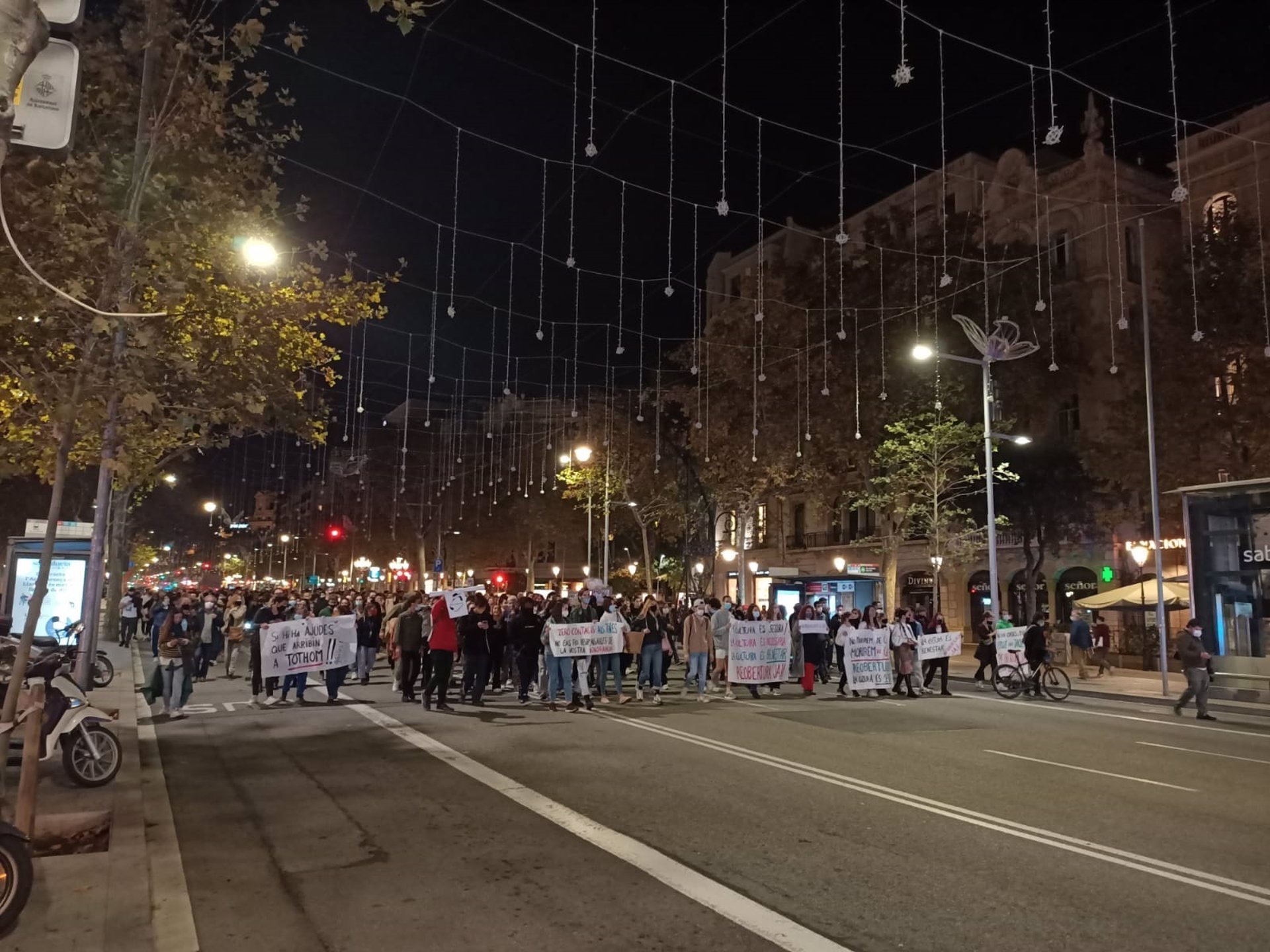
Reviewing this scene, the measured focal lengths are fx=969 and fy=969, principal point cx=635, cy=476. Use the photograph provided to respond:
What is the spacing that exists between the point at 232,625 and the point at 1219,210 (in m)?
33.6

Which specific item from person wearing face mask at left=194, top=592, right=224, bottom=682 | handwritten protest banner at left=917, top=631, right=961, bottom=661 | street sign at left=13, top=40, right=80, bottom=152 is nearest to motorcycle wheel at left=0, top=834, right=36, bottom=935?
street sign at left=13, top=40, right=80, bottom=152

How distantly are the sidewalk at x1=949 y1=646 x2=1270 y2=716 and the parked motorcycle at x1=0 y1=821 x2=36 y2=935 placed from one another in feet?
61.6

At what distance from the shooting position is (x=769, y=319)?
3469 cm

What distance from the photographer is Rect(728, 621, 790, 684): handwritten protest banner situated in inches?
715

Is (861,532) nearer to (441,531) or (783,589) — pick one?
(783,589)

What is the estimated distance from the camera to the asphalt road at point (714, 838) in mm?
5309

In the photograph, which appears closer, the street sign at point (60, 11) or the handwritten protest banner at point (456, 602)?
the street sign at point (60, 11)

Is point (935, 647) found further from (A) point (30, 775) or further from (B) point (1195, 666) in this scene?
(A) point (30, 775)

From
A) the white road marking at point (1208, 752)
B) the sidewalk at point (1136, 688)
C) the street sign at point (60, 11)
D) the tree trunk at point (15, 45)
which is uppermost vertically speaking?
the street sign at point (60, 11)

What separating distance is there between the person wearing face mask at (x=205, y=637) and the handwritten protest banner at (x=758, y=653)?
9.60m

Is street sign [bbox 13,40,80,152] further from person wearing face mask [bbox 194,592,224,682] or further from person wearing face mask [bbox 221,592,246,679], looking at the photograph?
person wearing face mask [bbox 221,592,246,679]

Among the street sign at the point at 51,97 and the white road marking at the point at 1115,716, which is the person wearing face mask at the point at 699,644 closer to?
the white road marking at the point at 1115,716

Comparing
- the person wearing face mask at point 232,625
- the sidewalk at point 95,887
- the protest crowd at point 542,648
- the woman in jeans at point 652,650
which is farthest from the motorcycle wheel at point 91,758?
the person wearing face mask at point 232,625

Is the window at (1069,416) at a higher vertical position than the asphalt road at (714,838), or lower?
higher
